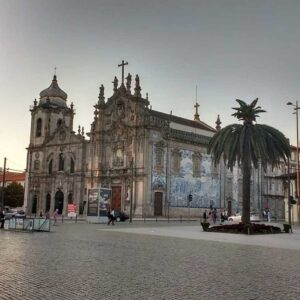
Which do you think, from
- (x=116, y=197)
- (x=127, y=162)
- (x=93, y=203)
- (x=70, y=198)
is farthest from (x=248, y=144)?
(x=70, y=198)

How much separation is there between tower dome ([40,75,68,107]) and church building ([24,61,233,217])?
0.82 feet

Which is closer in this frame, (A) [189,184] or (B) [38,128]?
(A) [189,184]

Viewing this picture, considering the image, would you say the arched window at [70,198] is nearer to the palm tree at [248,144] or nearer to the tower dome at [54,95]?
the tower dome at [54,95]

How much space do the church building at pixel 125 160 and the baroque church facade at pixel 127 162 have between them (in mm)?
124

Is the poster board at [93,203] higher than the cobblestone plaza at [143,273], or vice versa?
the poster board at [93,203]

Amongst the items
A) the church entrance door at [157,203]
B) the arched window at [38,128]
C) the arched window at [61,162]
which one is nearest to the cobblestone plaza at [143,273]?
the church entrance door at [157,203]

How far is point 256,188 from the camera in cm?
7500

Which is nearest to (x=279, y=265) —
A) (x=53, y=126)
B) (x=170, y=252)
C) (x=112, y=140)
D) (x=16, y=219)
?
(x=170, y=252)

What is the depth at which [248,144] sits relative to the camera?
33.7 m

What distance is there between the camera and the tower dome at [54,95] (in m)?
77.7

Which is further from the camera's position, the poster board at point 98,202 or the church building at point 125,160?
the church building at point 125,160

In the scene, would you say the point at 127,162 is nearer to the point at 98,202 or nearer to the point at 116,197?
the point at 116,197

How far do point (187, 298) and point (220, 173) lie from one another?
202ft

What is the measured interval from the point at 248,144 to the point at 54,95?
50439 mm
